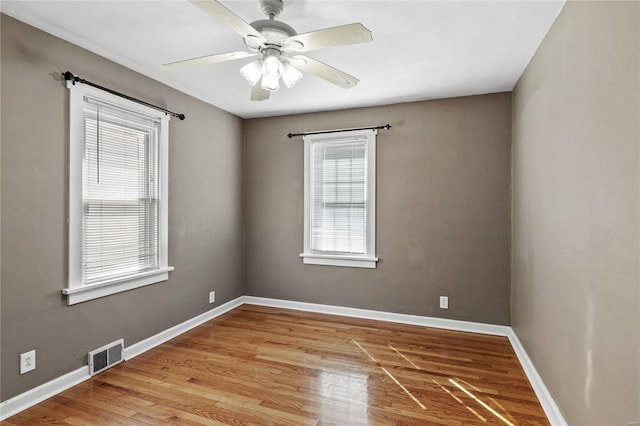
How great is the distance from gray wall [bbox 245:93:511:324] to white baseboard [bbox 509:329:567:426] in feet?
2.13

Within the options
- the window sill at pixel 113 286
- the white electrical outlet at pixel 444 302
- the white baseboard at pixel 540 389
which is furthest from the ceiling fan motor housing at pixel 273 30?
the white electrical outlet at pixel 444 302

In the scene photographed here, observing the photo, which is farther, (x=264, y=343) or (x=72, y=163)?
(x=264, y=343)

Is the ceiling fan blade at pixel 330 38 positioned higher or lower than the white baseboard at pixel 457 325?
higher

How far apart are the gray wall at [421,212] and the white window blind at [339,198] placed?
0.71ft

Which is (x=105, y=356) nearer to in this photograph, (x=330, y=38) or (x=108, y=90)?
(x=108, y=90)

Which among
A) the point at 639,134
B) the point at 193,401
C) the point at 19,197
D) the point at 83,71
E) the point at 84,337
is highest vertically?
the point at 83,71

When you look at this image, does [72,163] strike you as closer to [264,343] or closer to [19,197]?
[19,197]

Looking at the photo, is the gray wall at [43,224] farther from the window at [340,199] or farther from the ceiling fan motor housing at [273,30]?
the window at [340,199]

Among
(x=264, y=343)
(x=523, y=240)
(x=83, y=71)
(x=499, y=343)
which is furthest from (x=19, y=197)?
(x=499, y=343)

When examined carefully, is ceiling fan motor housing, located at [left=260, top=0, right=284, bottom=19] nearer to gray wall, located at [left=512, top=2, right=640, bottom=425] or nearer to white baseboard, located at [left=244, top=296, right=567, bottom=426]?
gray wall, located at [left=512, top=2, right=640, bottom=425]

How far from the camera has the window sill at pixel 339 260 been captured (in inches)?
159

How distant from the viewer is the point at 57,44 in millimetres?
2404

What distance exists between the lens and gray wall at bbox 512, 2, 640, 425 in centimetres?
131

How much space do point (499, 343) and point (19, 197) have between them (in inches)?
161
